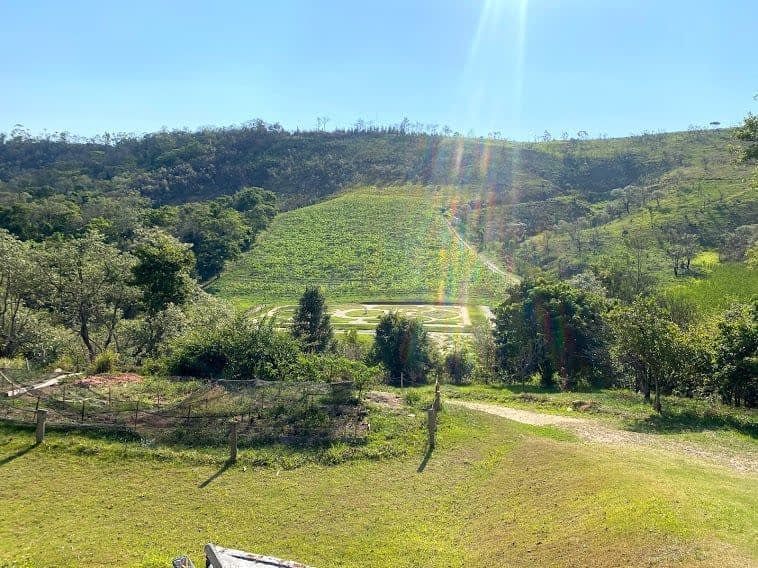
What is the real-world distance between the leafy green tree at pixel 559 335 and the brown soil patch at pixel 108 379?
65.3 ft

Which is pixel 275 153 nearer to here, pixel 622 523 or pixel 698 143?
pixel 698 143

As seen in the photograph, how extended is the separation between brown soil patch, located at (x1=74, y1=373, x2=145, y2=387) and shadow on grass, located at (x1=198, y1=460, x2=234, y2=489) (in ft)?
25.5

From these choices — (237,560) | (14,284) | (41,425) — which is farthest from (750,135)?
(14,284)

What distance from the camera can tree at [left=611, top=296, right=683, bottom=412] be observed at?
19.8m

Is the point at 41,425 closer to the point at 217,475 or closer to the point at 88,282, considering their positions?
the point at 217,475

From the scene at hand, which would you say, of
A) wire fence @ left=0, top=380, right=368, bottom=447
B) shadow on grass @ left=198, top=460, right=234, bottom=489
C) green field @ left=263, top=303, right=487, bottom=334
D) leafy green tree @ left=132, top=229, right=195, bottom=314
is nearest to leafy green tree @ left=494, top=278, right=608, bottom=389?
wire fence @ left=0, top=380, right=368, bottom=447

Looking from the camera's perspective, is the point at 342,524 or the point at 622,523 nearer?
the point at 622,523

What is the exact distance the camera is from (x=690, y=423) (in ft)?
61.1

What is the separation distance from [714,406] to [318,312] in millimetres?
23322

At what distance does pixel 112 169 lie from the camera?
436 ft

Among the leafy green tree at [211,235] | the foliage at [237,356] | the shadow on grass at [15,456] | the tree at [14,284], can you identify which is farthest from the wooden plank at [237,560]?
the leafy green tree at [211,235]

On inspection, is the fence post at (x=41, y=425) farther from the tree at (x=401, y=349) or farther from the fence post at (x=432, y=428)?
the tree at (x=401, y=349)

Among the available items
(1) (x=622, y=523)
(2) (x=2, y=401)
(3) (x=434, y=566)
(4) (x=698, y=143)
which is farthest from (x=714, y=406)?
(4) (x=698, y=143)

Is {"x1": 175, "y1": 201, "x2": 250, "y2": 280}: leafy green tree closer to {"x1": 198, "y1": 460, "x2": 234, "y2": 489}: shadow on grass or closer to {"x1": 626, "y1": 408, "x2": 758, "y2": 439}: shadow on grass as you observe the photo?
{"x1": 198, "y1": 460, "x2": 234, "y2": 489}: shadow on grass
